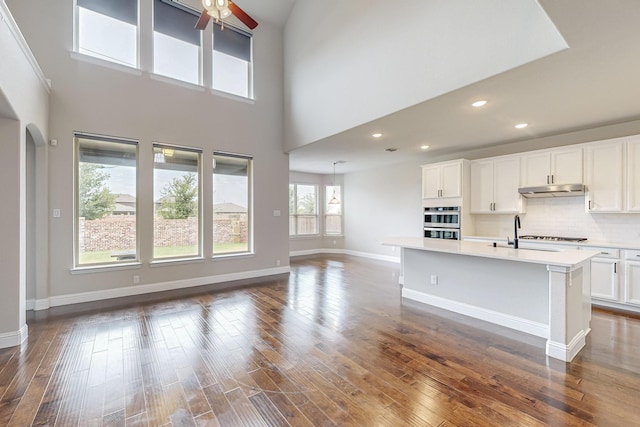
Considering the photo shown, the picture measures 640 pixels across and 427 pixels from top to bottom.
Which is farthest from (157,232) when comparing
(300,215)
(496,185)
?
(496,185)

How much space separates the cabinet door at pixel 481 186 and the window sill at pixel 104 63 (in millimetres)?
6474

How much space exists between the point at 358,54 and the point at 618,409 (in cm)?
467

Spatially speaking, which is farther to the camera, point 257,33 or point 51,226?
point 257,33

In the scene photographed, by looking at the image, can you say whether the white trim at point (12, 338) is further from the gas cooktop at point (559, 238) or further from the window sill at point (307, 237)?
the gas cooktop at point (559, 238)

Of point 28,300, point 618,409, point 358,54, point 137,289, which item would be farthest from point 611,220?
point 28,300

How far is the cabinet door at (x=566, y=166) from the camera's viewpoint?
4.42 metres

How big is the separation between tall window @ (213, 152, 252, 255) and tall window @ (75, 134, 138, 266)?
4.51ft

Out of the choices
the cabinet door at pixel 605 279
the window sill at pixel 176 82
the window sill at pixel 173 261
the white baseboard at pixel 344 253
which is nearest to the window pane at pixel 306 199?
the white baseboard at pixel 344 253

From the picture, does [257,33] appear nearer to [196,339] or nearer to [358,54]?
[358,54]

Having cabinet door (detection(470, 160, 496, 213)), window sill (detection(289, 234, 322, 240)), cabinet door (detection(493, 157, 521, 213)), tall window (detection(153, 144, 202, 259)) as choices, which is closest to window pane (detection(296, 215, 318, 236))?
window sill (detection(289, 234, 322, 240))

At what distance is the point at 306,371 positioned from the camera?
2.40m

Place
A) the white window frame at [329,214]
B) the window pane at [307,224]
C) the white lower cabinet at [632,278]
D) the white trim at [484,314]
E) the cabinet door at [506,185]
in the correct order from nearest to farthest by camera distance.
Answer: the white trim at [484,314] < the white lower cabinet at [632,278] < the cabinet door at [506,185] < the window pane at [307,224] < the white window frame at [329,214]

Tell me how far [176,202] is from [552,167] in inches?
259

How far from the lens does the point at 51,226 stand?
13.2ft
